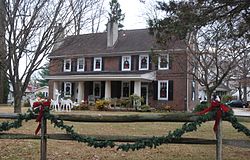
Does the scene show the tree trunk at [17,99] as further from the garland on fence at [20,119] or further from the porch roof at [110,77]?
the porch roof at [110,77]

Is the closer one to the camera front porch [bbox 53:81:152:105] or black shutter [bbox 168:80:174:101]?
black shutter [bbox 168:80:174:101]

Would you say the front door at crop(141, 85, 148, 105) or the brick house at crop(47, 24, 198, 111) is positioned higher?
the brick house at crop(47, 24, 198, 111)

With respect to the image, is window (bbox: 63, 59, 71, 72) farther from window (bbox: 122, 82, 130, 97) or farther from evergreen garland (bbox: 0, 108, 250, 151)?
evergreen garland (bbox: 0, 108, 250, 151)

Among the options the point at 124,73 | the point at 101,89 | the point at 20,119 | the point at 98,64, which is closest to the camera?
the point at 20,119

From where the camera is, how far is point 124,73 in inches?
1430

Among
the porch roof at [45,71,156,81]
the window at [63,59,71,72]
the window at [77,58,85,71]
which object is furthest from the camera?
the window at [63,59,71,72]

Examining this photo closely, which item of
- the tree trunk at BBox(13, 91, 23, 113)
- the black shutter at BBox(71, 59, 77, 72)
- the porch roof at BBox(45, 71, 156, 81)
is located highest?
the black shutter at BBox(71, 59, 77, 72)

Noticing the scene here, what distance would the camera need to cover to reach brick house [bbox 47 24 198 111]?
117 feet

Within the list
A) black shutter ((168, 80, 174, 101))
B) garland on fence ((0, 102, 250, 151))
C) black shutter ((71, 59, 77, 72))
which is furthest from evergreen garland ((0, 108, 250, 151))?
black shutter ((71, 59, 77, 72))

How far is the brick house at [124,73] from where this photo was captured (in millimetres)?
35594

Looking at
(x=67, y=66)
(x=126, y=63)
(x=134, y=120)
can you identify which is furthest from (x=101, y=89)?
(x=134, y=120)

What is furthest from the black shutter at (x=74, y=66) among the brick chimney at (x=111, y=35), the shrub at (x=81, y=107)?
the shrub at (x=81, y=107)

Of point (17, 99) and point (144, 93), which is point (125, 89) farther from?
point (17, 99)

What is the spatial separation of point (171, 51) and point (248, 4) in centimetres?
1968
